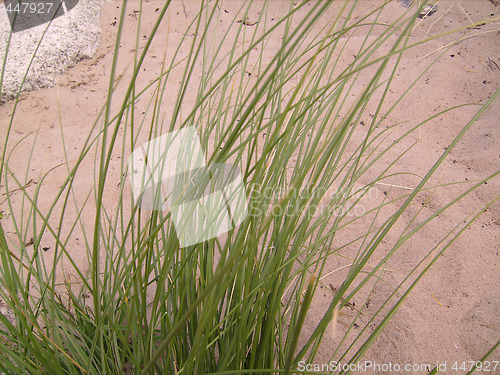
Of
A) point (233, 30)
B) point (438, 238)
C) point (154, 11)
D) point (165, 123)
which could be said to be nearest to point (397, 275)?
point (438, 238)

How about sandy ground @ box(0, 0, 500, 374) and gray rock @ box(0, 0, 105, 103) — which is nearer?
sandy ground @ box(0, 0, 500, 374)

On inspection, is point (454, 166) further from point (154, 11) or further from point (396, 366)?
point (154, 11)

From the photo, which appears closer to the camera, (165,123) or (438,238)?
(438,238)

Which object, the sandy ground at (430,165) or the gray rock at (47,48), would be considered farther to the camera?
the gray rock at (47,48)
